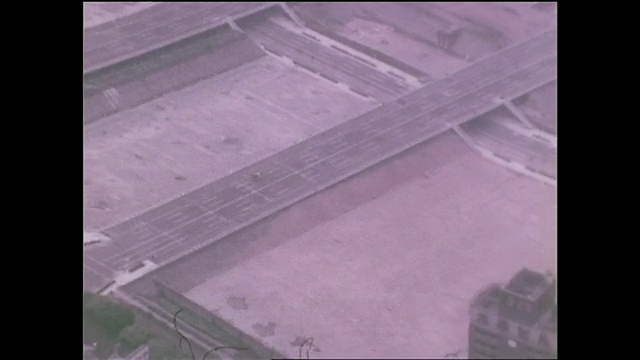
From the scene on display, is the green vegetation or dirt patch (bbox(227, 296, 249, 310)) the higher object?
the green vegetation

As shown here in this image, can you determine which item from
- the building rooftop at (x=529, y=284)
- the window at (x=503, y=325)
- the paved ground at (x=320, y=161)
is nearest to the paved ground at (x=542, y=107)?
the paved ground at (x=320, y=161)

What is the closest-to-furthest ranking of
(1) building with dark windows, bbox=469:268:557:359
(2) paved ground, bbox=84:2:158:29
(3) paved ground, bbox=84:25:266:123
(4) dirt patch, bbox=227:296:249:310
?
(1) building with dark windows, bbox=469:268:557:359 → (4) dirt patch, bbox=227:296:249:310 → (3) paved ground, bbox=84:25:266:123 → (2) paved ground, bbox=84:2:158:29

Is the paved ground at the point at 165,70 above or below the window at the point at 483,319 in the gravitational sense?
below

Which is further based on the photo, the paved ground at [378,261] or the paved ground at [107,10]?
the paved ground at [107,10]

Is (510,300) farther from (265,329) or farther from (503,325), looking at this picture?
(265,329)

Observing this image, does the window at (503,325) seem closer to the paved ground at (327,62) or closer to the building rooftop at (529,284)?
the building rooftop at (529,284)

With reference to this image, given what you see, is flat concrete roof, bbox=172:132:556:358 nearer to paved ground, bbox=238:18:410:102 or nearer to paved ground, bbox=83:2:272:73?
paved ground, bbox=238:18:410:102

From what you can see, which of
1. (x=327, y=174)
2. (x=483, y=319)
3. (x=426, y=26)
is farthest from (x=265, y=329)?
(x=426, y=26)

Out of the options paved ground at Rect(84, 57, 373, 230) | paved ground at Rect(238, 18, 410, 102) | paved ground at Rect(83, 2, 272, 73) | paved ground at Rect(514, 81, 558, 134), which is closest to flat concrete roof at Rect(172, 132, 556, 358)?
paved ground at Rect(84, 57, 373, 230)
